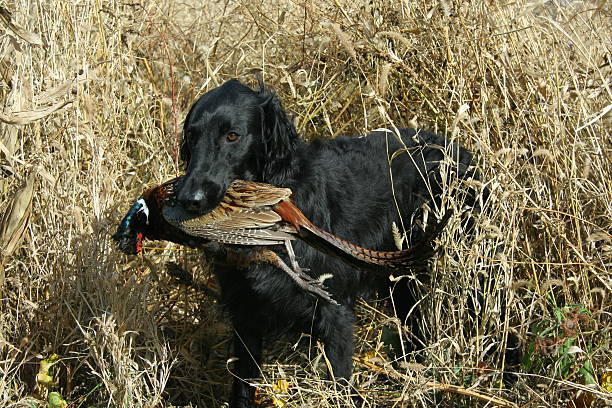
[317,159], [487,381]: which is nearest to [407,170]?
[317,159]

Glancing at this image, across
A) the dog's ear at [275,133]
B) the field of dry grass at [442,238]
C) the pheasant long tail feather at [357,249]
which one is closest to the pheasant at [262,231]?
the pheasant long tail feather at [357,249]

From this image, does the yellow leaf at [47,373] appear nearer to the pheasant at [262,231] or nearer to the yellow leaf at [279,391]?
the pheasant at [262,231]

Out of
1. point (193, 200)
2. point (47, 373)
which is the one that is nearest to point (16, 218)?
point (47, 373)

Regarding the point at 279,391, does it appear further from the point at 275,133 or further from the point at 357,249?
the point at 275,133

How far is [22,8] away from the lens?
348 cm

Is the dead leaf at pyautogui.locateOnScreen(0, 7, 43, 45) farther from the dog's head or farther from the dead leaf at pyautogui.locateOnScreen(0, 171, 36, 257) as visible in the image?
the dog's head

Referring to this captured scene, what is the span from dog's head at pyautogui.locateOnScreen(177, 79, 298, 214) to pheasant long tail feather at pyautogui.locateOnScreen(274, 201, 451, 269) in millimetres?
286

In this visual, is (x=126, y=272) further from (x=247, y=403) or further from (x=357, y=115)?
(x=357, y=115)

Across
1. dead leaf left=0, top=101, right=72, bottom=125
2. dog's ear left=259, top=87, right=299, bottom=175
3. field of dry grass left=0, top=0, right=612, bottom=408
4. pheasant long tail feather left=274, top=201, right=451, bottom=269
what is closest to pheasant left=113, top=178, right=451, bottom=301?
pheasant long tail feather left=274, top=201, right=451, bottom=269

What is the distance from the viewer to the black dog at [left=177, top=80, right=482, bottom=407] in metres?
2.88

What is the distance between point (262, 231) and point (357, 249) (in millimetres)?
343

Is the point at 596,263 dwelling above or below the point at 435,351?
above

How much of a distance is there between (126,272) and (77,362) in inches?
20.0

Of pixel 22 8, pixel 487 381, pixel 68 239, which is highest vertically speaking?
pixel 22 8
